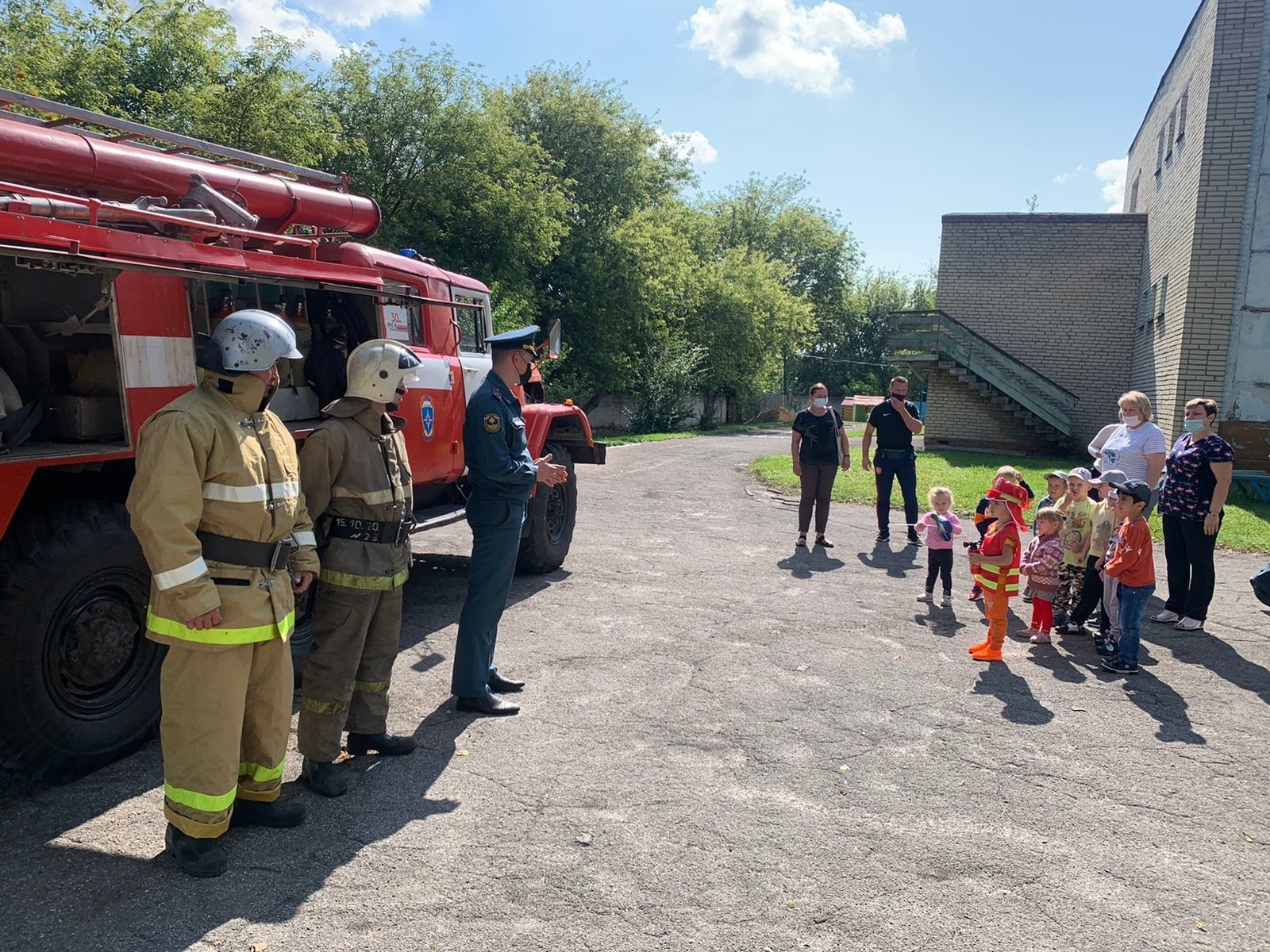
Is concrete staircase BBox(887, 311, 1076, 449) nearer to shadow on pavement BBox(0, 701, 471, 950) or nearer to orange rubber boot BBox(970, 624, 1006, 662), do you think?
orange rubber boot BBox(970, 624, 1006, 662)

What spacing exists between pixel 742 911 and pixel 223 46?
24854 mm

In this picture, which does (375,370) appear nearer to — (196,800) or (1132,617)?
(196,800)

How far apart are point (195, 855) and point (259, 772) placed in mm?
394

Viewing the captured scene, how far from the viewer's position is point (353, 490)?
388cm

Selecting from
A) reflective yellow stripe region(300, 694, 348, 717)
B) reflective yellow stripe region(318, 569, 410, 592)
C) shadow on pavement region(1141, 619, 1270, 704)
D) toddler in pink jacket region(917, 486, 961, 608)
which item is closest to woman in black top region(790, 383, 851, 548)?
toddler in pink jacket region(917, 486, 961, 608)

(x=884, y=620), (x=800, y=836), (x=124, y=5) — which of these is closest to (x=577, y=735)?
(x=800, y=836)

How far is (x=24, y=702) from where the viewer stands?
3584 mm

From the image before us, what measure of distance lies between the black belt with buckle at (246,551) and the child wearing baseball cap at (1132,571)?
4.94 metres

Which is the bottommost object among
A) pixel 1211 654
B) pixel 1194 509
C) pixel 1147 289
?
pixel 1211 654

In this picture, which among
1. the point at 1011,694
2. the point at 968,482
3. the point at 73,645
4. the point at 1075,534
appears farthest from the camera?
the point at 968,482

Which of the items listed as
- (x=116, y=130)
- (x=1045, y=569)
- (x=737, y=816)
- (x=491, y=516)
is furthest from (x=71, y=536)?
(x=1045, y=569)

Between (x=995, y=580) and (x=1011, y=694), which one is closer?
(x=1011, y=694)

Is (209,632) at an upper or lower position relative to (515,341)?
lower

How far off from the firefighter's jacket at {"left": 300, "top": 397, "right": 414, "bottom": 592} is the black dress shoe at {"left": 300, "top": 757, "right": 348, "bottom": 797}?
778 millimetres
